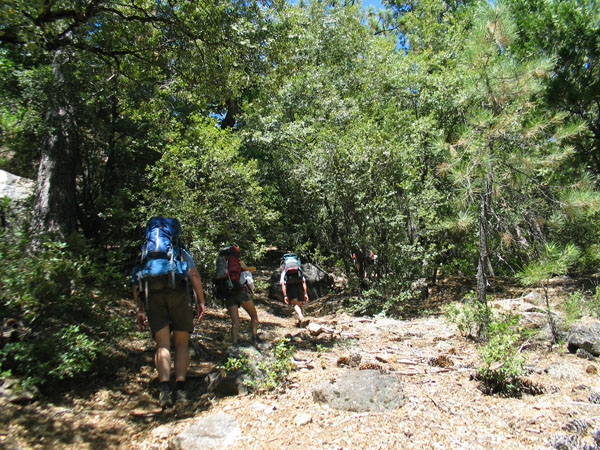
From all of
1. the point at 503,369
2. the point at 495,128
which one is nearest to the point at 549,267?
the point at 503,369

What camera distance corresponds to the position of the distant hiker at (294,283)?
287 inches

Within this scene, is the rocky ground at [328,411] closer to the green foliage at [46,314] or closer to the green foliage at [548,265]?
the green foliage at [46,314]

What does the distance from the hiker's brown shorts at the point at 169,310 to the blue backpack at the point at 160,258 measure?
12 centimetres

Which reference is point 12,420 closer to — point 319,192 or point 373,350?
point 373,350

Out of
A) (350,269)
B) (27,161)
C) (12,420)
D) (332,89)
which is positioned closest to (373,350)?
(12,420)

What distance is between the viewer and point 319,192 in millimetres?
9617

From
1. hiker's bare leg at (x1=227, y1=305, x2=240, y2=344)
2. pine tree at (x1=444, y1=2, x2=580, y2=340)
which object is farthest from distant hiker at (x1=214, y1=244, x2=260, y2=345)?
pine tree at (x1=444, y1=2, x2=580, y2=340)

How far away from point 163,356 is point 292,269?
403 cm

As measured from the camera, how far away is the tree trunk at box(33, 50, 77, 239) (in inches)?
204

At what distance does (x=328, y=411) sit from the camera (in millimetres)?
3154

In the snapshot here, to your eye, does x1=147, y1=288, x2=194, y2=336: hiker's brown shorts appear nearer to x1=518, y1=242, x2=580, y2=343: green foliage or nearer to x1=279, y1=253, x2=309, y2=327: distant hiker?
x1=279, y1=253, x2=309, y2=327: distant hiker

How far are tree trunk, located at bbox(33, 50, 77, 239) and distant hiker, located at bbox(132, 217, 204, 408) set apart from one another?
84.3 inches

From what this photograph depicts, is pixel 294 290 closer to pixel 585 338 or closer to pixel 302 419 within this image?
pixel 302 419

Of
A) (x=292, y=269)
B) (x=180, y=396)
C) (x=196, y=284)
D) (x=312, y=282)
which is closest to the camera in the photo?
(x=180, y=396)
